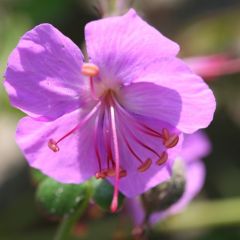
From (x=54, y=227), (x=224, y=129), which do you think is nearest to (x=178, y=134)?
(x=54, y=227)

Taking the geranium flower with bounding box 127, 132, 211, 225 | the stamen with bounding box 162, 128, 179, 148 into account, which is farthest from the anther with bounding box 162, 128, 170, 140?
the geranium flower with bounding box 127, 132, 211, 225

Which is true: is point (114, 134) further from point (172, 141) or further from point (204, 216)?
point (204, 216)

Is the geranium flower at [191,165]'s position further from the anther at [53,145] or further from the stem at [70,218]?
the anther at [53,145]

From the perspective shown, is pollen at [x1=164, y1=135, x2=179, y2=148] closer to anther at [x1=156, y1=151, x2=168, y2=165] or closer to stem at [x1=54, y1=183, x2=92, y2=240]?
anther at [x1=156, y1=151, x2=168, y2=165]

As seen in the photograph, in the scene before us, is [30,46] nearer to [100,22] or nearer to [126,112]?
[100,22]

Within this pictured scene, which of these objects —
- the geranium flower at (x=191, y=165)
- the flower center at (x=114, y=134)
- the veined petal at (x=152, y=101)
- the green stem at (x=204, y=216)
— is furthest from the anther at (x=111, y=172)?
the green stem at (x=204, y=216)
